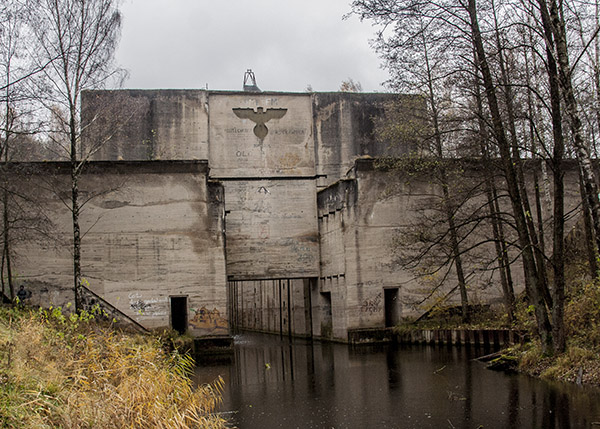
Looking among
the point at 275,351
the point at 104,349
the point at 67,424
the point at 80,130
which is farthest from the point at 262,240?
the point at 67,424

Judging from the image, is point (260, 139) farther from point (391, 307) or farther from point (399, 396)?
point (399, 396)

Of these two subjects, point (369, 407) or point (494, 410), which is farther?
point (369, 407)

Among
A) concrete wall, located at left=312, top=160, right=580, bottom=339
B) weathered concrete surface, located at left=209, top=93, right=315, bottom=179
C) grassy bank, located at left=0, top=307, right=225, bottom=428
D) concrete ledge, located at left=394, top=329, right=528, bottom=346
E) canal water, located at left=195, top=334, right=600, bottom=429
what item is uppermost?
weathered concrete surface, located at left=209, top=93, right=315, bottom=179

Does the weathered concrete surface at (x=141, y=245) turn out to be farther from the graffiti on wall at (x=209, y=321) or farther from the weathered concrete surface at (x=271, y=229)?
the weathered concrete surface at (x=271, y=229)

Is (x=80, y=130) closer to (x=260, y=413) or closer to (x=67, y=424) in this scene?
(x=260, y=413)

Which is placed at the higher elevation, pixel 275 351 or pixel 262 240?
pixel 262 240

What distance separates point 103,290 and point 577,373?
17.7 meters

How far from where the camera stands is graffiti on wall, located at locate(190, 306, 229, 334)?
2441 centimetres

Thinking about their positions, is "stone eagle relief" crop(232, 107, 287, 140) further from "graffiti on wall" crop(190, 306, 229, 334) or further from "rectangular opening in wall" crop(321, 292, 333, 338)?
"graffiti on wall" crop(190, 306, 229, 334)

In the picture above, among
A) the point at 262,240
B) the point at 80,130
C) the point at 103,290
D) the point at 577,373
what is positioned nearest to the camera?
the point at 577,373

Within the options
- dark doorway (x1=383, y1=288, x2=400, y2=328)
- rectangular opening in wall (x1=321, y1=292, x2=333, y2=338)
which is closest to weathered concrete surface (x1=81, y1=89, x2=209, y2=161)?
rectangular opening in wall (x1=321, y1=292, x2=333, y2=338)

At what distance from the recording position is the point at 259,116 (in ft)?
95.7

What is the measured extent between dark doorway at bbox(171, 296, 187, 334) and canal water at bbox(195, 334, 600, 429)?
6.50m

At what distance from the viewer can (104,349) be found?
1127cm
